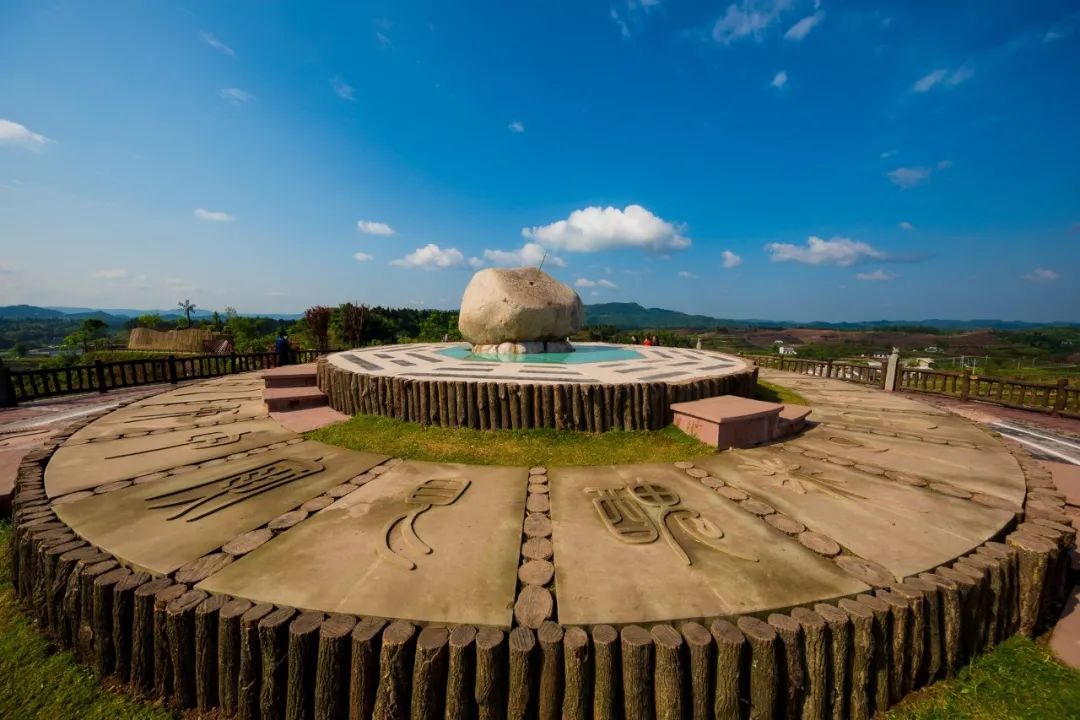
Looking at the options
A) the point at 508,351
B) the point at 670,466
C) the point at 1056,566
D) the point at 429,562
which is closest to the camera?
the point at 429,562

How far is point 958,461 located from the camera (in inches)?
221

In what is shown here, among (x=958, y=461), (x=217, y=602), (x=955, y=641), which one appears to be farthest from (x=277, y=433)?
(x=958, y=461)

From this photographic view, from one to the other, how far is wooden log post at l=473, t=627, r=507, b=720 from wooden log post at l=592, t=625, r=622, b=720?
1.84 ft

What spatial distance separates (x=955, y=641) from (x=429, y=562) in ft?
13.2

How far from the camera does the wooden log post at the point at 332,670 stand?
2.48 m

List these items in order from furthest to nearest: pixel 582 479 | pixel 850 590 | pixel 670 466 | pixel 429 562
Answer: pixel 670 466 < pixel 582 479 < pixel 429 562 < pixel 850 590

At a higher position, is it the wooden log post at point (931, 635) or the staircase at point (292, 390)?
the staircase at point (292, 390)

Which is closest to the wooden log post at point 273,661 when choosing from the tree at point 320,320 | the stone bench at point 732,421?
the stone bench at point 732,421

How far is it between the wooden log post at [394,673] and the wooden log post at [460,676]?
256 millimetres

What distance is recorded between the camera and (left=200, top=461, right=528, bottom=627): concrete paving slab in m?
2.76

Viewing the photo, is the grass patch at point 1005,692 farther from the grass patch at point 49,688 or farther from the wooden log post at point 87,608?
the wooden log post at point 87,608

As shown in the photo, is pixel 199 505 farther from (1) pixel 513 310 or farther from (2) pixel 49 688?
(1) pixel 513 310

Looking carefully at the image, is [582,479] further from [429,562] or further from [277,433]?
[277,433]

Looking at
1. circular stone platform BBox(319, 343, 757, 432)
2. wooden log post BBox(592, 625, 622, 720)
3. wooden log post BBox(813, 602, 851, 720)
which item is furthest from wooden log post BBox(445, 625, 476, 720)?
circular stone platform BBox(319, 343, 757, 432)
